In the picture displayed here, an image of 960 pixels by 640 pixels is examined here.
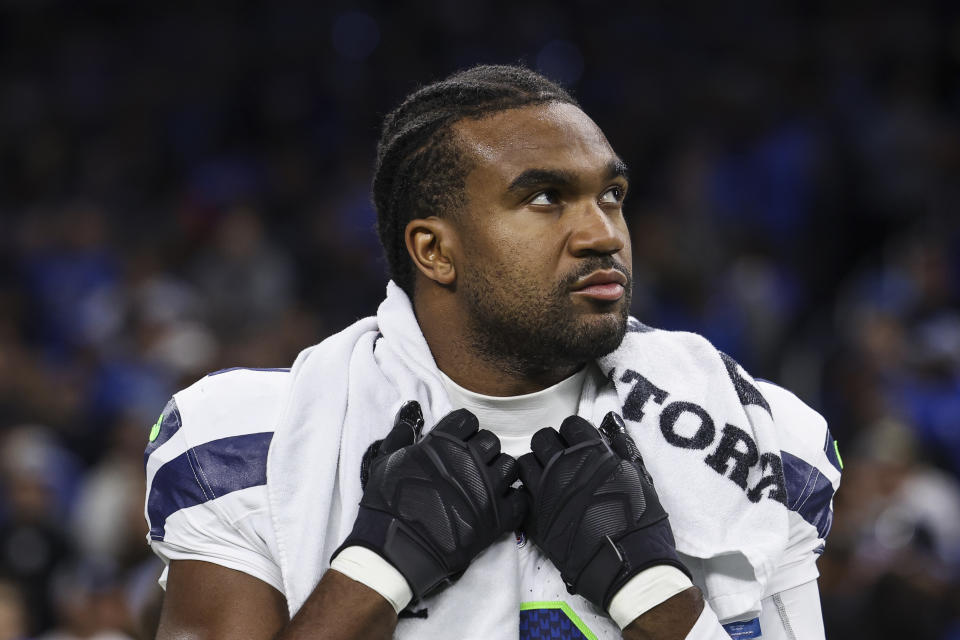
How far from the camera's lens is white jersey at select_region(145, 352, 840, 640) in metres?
2.09

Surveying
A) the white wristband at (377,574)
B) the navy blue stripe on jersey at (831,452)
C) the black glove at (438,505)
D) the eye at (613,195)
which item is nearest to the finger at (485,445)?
the black glove at (438,505)

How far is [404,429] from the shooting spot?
2.11 metres

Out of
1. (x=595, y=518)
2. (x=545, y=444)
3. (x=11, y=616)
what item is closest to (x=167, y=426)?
(x=545, y=444)

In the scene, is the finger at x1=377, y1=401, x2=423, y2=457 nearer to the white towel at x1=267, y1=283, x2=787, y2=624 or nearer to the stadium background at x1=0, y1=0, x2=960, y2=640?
the white towel at x1=267, y1=283, x2=787, y2=624

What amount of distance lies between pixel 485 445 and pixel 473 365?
0.85ft

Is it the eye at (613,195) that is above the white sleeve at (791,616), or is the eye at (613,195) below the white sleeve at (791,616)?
above

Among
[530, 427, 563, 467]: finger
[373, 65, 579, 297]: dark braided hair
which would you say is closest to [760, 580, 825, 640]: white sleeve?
[530, 427, 563, 467]: finger

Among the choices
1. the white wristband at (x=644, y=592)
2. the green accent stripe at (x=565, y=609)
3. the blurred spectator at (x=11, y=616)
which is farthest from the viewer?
the blurred spectator at (x=11, y=616)

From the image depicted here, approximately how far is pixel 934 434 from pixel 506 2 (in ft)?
17.4

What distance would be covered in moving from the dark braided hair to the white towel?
198 mm

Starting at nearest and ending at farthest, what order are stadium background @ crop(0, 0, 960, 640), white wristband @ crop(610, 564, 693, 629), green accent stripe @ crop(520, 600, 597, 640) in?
white wristband @ crop(610, 564, 693, 629), green accent stripe @ crop(520, 600, 597, 640), stadium background @ crop(0, 0, 960, 640)

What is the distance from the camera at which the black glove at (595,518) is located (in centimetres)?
198

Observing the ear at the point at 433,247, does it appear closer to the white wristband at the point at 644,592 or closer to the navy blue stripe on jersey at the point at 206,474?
the navy blue stripe on jersey at the point at 206,474

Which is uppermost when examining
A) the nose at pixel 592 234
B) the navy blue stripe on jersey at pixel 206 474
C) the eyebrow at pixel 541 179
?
the eyebrow at pixel 541 179
